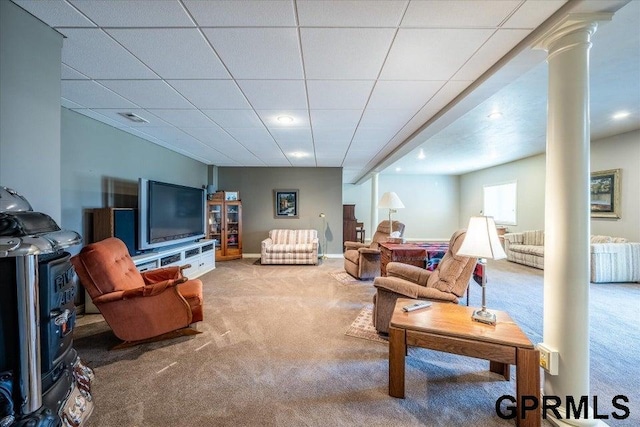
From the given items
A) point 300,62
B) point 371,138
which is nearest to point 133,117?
point 300,62

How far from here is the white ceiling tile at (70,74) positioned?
81.7 inches

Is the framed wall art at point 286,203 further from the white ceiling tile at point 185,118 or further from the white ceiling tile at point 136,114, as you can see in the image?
the white ceiling tile at point 136,114

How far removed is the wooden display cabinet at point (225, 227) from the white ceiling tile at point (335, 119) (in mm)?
3550

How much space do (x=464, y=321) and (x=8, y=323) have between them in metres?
2.36

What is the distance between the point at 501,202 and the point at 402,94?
7.21 meters

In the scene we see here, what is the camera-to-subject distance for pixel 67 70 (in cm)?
209

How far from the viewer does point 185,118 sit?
3168 millimetres

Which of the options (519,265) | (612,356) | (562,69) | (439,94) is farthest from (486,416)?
(519,265)

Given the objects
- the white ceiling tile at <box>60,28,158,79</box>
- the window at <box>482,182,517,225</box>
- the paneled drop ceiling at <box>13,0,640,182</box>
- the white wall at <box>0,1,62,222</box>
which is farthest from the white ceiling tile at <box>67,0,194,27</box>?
the window at <box>482,182,517,225</box>

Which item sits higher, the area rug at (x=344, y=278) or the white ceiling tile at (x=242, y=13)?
the white ceiling tile at (x=242, y=13)

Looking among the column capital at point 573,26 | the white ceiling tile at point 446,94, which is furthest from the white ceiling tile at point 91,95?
the column capital at point 573,26

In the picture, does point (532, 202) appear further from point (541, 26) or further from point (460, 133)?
point (541, 26)

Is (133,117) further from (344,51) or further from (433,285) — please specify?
(433,285)

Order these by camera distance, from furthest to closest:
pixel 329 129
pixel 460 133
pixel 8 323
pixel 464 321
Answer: pixel 460 133 < pixel 329 129 < pixel 464 321 < pixel 8 323
